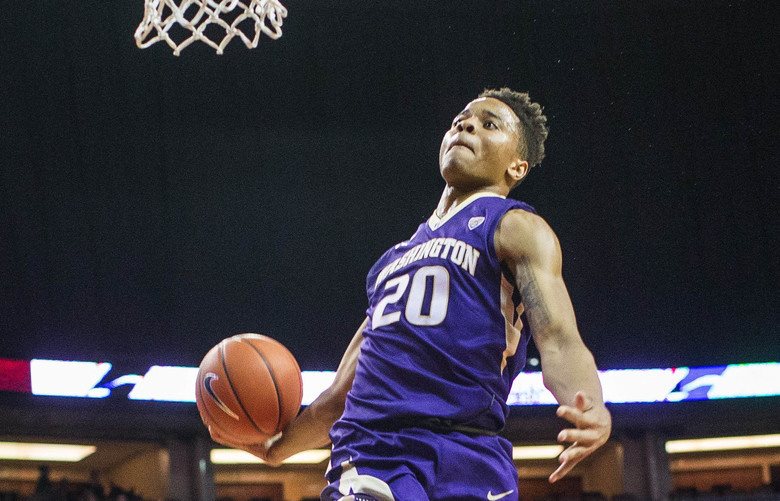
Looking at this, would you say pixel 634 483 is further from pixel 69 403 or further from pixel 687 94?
pixel 69 403

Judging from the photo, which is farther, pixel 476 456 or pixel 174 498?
pixel 174 498

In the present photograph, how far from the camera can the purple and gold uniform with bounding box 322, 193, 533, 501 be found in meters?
1.97

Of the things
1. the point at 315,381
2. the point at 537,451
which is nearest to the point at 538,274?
the point at 315,381

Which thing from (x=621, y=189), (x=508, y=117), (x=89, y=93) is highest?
(x=89, y=93)

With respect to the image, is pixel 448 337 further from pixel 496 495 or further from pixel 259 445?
pixel 259 445

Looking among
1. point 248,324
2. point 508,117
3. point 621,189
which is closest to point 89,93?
point 248,324

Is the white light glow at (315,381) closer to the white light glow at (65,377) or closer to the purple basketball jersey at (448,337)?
the white light glow at (65,377)

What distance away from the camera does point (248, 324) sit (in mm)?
12781

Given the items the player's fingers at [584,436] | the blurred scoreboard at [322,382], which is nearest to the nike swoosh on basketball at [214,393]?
the player's fingers at [584,436]

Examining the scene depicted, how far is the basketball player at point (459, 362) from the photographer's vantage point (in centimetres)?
194

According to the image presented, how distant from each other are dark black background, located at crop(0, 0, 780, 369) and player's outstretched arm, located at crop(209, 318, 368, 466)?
9602 millimetres

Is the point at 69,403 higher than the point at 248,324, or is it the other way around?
the point at 248,324

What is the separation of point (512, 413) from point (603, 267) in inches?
105

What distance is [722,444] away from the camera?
16750 millimetres
